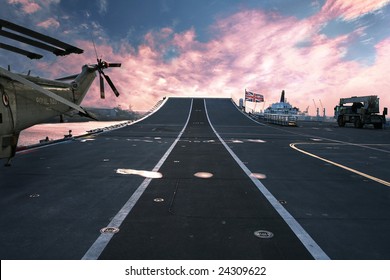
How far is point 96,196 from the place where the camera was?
7.58 meters

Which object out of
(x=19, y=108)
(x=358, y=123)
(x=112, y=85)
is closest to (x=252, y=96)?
(x=358, y=123)

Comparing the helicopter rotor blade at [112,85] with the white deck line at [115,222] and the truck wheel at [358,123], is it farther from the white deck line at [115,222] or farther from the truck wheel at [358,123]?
the truck wheel at [358,123]

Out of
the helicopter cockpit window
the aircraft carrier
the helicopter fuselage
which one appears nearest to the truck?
the aircraft carrier

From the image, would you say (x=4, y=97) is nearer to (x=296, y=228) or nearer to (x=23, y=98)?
(x=23, y=98)

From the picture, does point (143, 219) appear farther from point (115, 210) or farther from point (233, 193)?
point (233, 193)

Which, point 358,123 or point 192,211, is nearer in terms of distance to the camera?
point 192,211

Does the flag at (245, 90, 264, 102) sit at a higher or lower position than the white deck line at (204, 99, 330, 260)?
higher

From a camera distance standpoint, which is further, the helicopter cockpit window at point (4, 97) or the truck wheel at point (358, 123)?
the truck wheel at point (358, 123)

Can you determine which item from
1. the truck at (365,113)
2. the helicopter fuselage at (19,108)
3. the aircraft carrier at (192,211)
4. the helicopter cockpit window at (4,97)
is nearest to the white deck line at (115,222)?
the aircraft carrier at (192,211)

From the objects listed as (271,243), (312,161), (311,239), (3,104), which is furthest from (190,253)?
(312,161)

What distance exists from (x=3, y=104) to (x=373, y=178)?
1248cm

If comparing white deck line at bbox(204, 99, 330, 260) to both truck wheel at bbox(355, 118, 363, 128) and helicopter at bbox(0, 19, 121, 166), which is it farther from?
truck wheel at bbox(355, 118, 363, 128)

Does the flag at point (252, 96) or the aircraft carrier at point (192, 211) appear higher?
the flag at point (252, 96)

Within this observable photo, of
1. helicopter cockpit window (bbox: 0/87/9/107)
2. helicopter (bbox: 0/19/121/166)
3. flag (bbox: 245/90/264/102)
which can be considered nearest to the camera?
helicopter (bbox: 0/19/121/166)
